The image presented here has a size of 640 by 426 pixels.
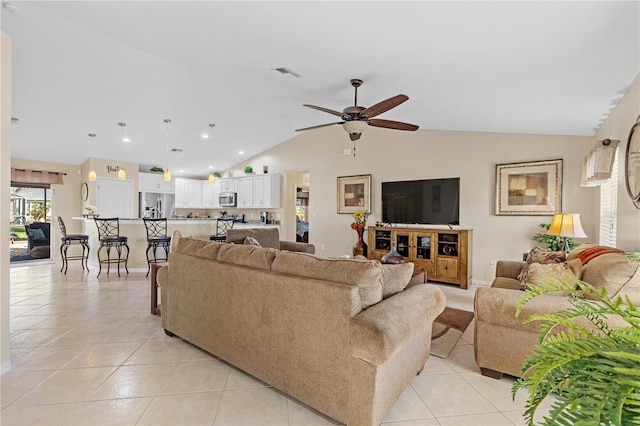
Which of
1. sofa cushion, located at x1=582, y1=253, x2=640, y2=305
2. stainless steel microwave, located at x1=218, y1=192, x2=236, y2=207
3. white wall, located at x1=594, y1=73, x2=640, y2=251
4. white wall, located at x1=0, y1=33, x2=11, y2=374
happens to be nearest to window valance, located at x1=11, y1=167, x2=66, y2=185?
stainless steel microwave, located at x1=218, y1=192, x2=236, y2=207

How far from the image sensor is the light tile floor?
6.03 ft

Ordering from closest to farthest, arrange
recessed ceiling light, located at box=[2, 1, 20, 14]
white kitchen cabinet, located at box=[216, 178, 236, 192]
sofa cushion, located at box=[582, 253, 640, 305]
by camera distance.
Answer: sofa cushion, located at box=[582, 253, 640, 305] → recessed ceiling light, located at box=[2, 1, 20, 14] → white kitchen cabinet, located at box=[216, 178, 236, 192]

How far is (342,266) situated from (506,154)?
172 inches

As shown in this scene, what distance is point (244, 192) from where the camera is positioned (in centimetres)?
827

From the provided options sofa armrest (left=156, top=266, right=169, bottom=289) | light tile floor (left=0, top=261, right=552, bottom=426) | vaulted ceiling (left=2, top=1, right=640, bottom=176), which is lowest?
light tile floor (left=0, top=261, right=552, bottom=426)

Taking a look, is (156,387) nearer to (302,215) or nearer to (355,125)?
(355,125)

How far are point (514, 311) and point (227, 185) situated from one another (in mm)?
7805

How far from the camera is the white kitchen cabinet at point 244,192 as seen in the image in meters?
8.12

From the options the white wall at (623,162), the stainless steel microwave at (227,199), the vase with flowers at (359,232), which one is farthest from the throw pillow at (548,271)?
the stainless steel microwave at (227,199)

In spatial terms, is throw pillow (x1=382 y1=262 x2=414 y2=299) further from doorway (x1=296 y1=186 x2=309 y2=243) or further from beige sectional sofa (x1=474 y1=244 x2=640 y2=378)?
doorway (x1=296 y1=186 x2=309 y2=243)

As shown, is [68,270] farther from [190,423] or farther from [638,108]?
[638,108]

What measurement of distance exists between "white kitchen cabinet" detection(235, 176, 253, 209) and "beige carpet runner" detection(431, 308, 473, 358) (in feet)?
18.7

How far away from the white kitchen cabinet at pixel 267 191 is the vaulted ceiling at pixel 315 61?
205 cm

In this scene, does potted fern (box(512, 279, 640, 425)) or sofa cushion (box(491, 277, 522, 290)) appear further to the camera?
sofa cushion (box(491, 277, 522, 290))
